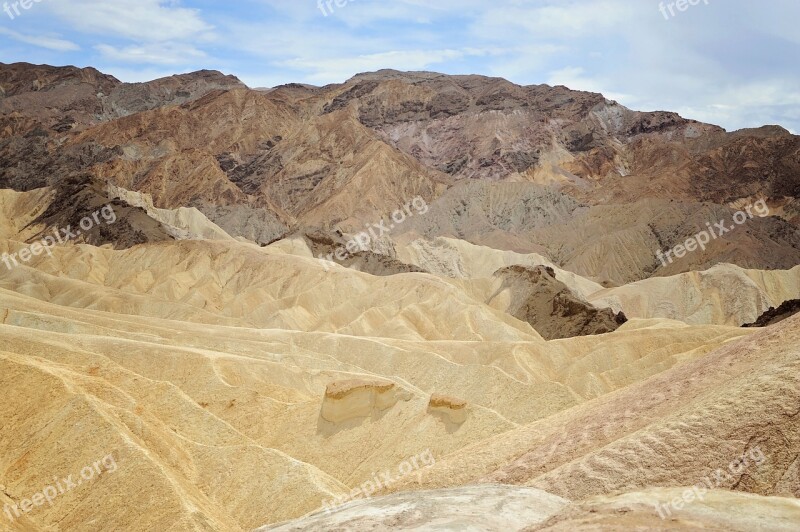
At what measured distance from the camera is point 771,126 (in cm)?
16025

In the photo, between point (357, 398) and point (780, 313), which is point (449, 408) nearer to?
point (357, 398)

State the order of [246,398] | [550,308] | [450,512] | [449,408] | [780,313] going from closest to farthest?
[450,512]
[449,408]
[246,398]
[780,313]
[550,308]

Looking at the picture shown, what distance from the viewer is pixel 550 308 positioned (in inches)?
3105

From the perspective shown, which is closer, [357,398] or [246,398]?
[357,398]

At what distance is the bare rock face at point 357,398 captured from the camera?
103 ft

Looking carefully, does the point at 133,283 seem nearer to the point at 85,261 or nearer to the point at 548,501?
the point at 85,261

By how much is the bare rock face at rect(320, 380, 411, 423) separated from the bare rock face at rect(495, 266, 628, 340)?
42.9m

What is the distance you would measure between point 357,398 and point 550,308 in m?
50.3

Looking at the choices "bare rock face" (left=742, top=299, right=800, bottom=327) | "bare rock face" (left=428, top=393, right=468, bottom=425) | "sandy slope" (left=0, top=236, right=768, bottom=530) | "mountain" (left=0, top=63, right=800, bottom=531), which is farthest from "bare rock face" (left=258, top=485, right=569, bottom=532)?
"bare rock face" (left=742, top=299, right=800, bottom=327)

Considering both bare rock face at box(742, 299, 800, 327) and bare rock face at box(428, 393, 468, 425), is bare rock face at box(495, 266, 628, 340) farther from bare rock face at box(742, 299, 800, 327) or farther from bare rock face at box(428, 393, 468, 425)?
bare rock face at box(428, 393, 468, 425)

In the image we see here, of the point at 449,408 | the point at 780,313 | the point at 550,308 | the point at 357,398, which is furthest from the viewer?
the point at 550,308

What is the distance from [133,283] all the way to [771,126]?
136m

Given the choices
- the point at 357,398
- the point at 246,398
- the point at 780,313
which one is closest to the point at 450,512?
the point at 357,398

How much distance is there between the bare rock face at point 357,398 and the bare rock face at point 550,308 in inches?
1687
